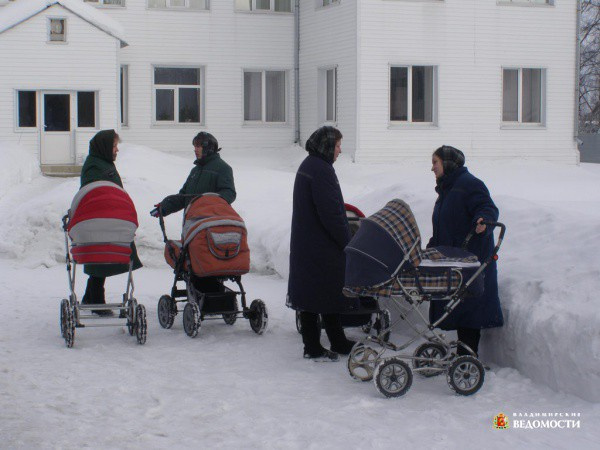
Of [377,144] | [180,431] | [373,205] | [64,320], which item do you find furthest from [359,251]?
[377,144]

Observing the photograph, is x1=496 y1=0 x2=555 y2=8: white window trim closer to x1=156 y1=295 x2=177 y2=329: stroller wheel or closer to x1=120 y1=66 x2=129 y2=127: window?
x1=120 y1=66 x2=129 y2=127: window

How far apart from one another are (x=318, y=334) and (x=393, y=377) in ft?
4.93

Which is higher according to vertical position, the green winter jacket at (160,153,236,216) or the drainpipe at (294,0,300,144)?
the drainpipe at (294,0,300,144)

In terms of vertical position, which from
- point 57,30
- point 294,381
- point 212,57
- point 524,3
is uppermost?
point 524,3

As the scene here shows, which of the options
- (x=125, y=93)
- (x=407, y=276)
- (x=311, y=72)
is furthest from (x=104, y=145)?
(x=125, y=93)

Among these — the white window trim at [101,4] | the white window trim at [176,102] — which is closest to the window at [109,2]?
the white window trim at [101,4]

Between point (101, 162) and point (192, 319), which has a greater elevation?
point (101, 162)

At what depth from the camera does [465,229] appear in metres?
7.70

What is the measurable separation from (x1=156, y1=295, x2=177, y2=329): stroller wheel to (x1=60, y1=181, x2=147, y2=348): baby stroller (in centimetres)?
61

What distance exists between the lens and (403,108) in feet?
87.5

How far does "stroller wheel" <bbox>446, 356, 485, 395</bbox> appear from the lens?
7098 mm

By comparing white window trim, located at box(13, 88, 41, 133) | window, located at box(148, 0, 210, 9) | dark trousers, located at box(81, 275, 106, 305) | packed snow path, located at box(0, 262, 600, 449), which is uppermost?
window, located at box(148, 0, 210, 9)

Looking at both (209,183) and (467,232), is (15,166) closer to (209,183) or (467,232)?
(209,183)
